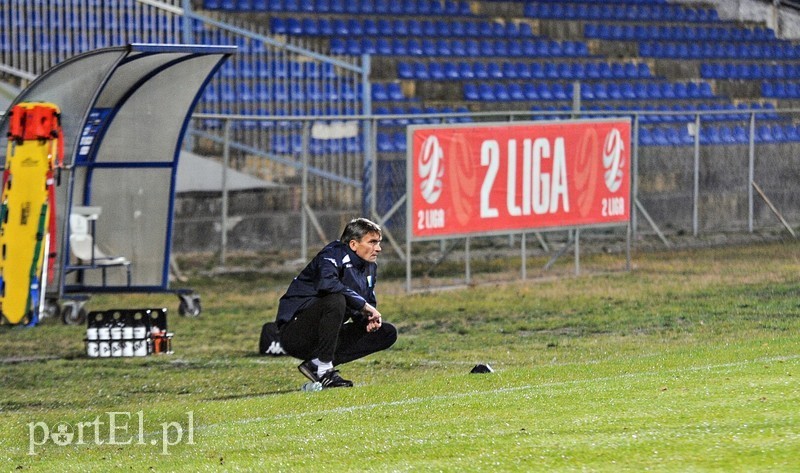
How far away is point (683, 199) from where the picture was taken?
2347 centimetres

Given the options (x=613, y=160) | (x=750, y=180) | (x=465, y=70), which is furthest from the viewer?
(x=465, y=70)

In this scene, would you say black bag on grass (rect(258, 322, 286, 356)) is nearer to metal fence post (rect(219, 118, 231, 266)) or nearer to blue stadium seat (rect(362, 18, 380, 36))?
metal fence post (rect(219, 118, 231, 266))

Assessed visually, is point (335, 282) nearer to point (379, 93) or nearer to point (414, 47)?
point (379, 93)

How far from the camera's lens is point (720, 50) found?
1208 inches

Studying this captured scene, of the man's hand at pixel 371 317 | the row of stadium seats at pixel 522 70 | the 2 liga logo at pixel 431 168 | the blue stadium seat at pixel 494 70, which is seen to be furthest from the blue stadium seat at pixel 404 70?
the man's hand at pixel 371 317

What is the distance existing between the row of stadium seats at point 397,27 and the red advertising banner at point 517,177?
817cm

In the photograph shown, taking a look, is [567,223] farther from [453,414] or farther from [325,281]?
[453,414]

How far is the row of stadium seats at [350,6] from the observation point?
25.5 m

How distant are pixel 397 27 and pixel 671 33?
6.69 m

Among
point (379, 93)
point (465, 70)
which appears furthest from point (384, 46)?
point (465, 70)

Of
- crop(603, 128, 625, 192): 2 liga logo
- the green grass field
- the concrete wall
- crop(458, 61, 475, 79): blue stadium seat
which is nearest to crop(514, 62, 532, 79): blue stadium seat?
crop(458, 61, 475, 79): blue stadium seat

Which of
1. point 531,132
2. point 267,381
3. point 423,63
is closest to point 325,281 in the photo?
point 267,381

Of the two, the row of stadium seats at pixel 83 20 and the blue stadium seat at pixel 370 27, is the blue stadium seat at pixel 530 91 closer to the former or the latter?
the blue stadium seat at pixel 370 27

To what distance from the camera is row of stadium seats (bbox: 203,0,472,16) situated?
25.5m
